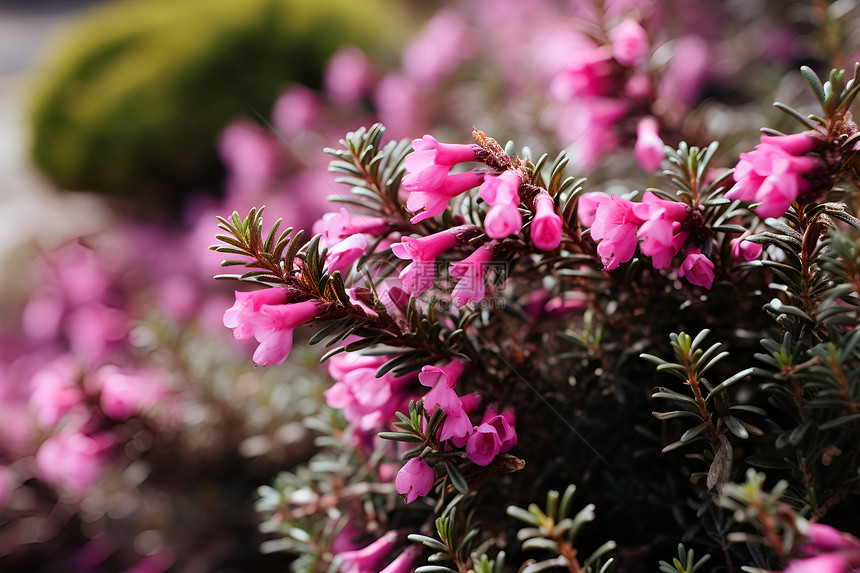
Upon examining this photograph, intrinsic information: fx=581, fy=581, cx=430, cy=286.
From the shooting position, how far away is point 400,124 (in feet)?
8.04

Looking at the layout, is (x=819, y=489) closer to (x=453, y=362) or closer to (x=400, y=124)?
(x=453, y=362)

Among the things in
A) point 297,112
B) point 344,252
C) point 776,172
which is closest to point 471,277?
point 344,252

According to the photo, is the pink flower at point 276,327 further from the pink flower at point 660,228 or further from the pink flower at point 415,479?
the pink flower at point 660,228

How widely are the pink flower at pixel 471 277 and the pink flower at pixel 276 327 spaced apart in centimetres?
21

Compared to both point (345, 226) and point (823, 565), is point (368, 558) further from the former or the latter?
point (823, 565)

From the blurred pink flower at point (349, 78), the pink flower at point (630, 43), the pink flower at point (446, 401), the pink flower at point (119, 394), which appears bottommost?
the pink flower at point (446, 401)

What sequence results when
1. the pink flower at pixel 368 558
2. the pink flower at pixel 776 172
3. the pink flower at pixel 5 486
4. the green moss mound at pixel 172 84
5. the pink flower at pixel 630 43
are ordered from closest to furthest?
the pink flower at pixel 776 172, the pink flower at pixel 368 558, the pink flower at pixel 630 43, the pink flower at pixel 5 486, the green moss mound at pixel 172 84

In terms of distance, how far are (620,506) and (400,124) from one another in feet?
6.13

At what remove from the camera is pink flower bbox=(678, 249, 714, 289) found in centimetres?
80

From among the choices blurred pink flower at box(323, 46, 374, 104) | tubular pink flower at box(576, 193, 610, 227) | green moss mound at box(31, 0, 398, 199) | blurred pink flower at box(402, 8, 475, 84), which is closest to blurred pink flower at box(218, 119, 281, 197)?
green moss mound at box(31, 0, 398, 199)

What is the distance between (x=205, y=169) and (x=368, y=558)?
7.94 feet

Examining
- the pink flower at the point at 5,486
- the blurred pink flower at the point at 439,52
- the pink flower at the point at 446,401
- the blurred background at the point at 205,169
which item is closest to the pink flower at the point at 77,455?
Result: the blurred background at the point at 205,169

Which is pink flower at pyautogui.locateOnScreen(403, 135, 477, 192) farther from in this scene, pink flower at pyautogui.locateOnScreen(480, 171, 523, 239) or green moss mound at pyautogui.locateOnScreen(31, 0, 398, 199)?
green moss mound at pyautogui.locateOnScreen(31, 0, 398, 199)

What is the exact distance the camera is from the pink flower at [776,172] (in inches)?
28.6
